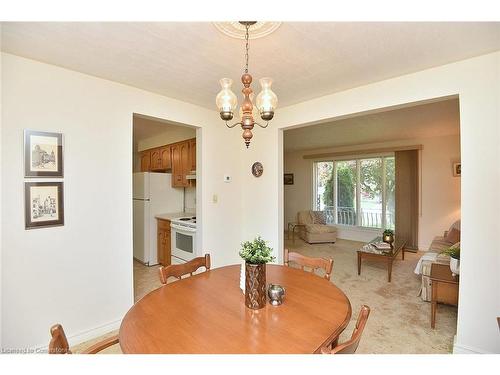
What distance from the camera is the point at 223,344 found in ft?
2.89

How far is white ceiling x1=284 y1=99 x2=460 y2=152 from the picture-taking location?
3195mm

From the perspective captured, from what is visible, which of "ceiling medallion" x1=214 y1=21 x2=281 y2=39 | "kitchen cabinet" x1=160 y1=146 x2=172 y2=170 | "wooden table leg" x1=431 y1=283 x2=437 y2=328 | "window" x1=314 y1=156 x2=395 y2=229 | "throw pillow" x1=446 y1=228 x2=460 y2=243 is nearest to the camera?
"ceiling medallion" x1=214 y1=21 x2=281 y2=39

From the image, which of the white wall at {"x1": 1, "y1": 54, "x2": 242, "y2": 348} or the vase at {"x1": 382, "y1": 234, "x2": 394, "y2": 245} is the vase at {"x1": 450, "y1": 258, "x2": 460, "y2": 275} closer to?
the vase at {"x1": 382, "y1": 234, "x2": 394, "y2": 245}

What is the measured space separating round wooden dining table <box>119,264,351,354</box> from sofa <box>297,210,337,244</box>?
4159 mm

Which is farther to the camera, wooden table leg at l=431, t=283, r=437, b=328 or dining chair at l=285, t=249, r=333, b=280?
wooden table leg at l=431, t=283, r=437, b=328

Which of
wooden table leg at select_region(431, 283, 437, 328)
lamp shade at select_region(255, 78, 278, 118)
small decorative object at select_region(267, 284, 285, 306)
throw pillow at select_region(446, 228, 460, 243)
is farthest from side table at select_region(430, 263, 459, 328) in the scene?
lamp shade at select_region(255, 78, 278, 118)

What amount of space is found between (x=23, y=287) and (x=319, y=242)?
Result: 16.5ft

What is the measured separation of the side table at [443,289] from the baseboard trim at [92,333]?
293 cm

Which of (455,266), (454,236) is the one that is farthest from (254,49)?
(454,236)

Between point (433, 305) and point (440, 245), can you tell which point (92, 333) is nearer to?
point (433, 305)

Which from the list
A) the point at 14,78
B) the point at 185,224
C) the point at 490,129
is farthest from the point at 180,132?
Answer: the point at 490,129

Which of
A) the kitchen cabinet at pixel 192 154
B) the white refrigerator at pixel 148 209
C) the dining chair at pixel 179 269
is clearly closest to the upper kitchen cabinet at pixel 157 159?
the white refrigerator at pixel 148 209

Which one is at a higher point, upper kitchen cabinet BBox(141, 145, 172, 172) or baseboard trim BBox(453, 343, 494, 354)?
upper kitchen cabinet BBox(141, 145, 172, 172)
